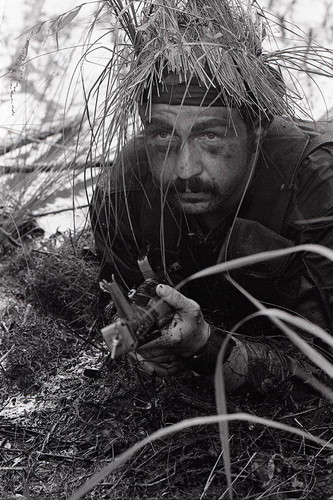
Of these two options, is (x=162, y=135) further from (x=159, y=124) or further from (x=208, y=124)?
(x=208, y=124)

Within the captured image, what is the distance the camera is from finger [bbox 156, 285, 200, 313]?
233 centimetres

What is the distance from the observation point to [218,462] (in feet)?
7.75

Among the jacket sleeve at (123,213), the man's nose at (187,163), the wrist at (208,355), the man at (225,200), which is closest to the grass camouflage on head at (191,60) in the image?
the man at (225,200)

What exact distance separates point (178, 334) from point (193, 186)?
0.52 m

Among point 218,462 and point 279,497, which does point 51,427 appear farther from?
point 279,497

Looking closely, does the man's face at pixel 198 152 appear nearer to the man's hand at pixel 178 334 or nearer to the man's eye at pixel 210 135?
the man's eye at pixel 210 135

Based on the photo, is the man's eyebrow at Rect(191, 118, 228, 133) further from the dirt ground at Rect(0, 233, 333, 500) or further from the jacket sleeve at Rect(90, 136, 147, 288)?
the dirt ground at Rect(0, 233, 333, 500)

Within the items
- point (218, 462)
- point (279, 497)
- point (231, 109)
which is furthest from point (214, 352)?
point (231, 109)

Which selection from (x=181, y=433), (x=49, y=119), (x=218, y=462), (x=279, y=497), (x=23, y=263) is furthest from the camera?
(x=49, y=119)

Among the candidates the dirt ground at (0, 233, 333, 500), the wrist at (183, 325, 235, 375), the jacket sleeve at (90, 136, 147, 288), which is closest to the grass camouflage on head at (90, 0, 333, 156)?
the jacket sleeve at (90, 136, 147, 288)

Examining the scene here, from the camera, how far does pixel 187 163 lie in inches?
105

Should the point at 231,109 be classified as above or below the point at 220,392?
above

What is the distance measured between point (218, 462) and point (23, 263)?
72.0 inches

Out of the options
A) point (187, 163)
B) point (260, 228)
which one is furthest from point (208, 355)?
point (187, 163)
